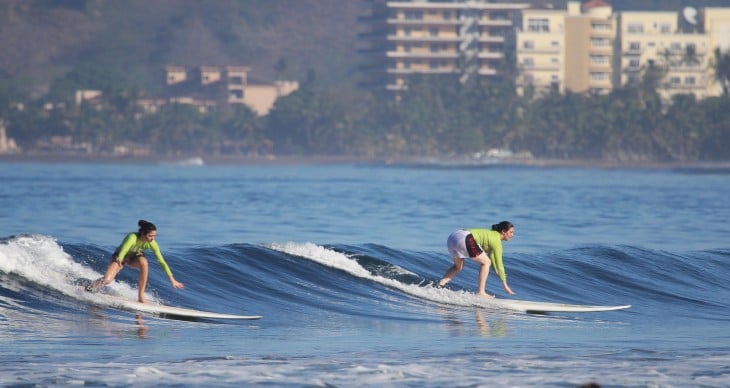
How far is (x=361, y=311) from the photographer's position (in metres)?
22.0

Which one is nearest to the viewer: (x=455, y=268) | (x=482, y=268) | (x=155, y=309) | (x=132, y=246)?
(x=132, y=246)

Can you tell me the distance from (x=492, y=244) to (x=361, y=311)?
2.57 meters

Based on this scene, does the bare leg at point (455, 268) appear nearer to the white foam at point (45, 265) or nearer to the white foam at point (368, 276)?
the white foam at point (368, 276)

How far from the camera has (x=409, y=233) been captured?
4438 cm

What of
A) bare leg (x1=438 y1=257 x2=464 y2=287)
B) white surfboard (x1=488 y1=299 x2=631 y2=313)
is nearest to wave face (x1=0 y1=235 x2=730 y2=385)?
white surfboard (x1=488 y1=299 x2=631 y2=313)

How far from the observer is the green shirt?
20953 millimetres

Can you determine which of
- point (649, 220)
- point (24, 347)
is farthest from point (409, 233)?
point (24, 347)

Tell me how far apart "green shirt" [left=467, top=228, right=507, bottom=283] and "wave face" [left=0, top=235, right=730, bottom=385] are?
2.54 ft

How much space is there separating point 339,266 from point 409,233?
19.0 meters

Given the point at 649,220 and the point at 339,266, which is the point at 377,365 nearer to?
the point at 339,266

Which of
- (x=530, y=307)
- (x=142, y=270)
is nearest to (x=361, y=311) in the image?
(x=530, y=307)

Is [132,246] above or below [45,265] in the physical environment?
above

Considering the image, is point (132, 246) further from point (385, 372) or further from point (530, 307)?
point (530, 307)

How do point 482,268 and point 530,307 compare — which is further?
point 530,307
